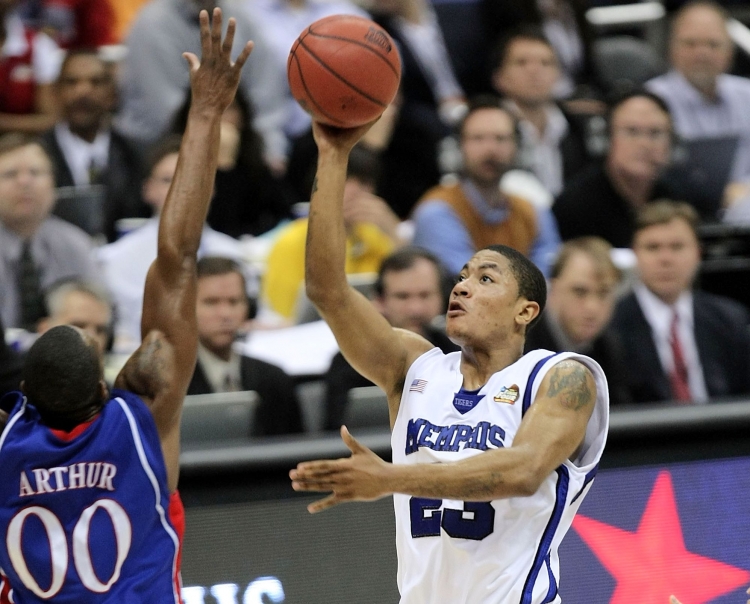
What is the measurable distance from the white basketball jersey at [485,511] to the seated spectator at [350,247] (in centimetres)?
329

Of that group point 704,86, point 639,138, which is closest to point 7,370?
point 639,138

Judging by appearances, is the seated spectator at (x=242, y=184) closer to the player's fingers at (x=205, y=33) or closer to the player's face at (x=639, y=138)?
the player's face at (x=639, y=138)

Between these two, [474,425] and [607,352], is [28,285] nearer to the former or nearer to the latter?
[607,352]

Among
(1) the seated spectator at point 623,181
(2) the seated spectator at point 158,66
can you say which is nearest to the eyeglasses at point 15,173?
(2) the seated spectator at point 158,66

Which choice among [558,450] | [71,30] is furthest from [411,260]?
[71,30]

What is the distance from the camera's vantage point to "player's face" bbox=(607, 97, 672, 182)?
25.4 ft

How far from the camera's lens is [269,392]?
5648 mm

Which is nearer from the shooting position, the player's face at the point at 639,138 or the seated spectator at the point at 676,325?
the seated spectator at the point at 676,325

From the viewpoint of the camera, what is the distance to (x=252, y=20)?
29.4 feet

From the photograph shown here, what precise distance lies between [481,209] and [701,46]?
263cm

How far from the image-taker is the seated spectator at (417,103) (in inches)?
339

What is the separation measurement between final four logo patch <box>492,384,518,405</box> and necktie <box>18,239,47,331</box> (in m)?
3.41

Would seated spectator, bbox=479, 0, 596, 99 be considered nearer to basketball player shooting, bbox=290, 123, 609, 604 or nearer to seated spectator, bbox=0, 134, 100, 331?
seated spectator, bbox=0, 134, 100, 331

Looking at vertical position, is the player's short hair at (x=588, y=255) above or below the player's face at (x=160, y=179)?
below
